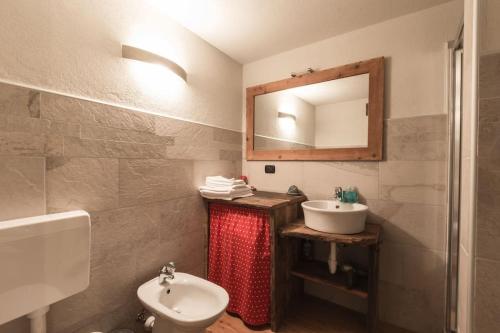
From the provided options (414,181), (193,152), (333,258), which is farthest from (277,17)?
(333,258)

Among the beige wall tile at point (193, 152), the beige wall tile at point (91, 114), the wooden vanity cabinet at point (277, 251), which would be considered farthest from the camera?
the beige wall tile at point (193, 152)

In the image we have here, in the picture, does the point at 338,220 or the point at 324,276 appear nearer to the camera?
the point at 338,220

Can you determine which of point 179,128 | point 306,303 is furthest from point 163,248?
point 306,303

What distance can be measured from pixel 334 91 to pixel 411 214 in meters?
1.08

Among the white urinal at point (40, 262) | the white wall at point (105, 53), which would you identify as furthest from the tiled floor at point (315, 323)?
the white wall at point (105, 53)

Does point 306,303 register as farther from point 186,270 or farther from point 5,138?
point 5,138

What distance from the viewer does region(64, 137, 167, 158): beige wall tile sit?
1.06m

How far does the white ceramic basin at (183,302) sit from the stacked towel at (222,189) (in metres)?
0.58

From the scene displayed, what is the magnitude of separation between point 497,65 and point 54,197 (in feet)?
5.42

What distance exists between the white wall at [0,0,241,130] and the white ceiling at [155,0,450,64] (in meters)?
0.13

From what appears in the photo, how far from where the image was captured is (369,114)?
5.10 feet

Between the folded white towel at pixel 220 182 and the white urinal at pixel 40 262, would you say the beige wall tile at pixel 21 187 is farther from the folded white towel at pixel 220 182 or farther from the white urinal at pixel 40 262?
the folded white towel at pixel 220 182

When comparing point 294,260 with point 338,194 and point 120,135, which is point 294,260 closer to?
point 338,194

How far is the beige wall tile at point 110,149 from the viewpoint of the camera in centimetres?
106
